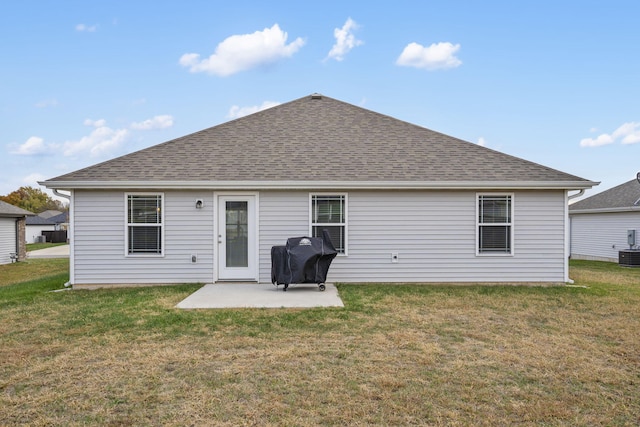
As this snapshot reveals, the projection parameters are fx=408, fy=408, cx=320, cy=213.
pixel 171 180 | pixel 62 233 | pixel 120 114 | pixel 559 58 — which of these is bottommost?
pixel 62 233

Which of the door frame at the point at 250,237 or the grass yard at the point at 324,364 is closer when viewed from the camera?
the grass yard at the point at 324,364

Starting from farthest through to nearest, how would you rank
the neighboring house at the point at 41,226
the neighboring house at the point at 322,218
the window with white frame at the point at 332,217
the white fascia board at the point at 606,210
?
the neighboring house at the point at 41,226, the white fascia board at the point at 606,210, the window with white frame at the point at 332,217, the neighboring house at the point at 322,218

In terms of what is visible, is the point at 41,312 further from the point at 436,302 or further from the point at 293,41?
the point at 293,41

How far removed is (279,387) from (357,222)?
5.97 meters

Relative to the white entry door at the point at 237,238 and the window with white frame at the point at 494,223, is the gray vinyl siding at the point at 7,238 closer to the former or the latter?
the white entry door at the point at 237,238

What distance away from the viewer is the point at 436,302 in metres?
7.35

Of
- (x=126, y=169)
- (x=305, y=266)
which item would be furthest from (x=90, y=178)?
(x=305, y=266)

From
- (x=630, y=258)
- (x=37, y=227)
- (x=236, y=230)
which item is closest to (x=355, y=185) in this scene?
(x=236, y=230)

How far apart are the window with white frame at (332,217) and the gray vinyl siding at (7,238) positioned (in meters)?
16.2

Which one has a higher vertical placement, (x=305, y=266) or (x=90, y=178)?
(x=90, y=178)

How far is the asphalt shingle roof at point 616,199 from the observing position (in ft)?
53.5

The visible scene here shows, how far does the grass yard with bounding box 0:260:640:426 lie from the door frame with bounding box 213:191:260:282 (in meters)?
2.01

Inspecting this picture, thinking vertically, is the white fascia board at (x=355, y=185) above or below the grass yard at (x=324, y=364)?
above

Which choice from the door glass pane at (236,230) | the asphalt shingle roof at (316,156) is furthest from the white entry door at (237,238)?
the asphalt shingle roof at (316,156)
